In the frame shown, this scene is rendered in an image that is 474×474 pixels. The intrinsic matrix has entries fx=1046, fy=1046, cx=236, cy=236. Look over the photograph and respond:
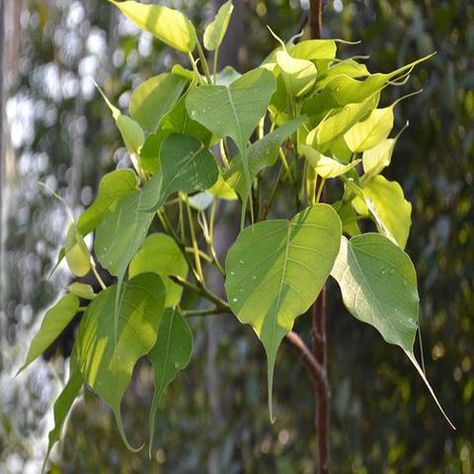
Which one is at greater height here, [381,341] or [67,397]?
[67,397]

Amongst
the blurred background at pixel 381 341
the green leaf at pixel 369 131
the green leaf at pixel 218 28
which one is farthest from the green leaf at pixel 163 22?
the blurred background at pixel 381 341

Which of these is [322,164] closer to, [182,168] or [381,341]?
[182,168]

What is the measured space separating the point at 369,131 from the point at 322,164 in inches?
3.1

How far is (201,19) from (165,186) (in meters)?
1.89

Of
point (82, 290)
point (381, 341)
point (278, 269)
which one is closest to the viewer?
point (278, 269)

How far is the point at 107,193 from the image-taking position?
0.68 m

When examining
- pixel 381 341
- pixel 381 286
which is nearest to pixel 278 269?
pixel 381 286

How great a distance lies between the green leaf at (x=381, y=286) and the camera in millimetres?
583

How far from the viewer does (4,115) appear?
258 centimetres

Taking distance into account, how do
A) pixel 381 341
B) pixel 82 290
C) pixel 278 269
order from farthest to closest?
pixel 381 341, pixel 82 290, pixel 278 269

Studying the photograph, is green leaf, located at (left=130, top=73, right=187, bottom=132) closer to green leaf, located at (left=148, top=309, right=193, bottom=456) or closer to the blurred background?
green leaf, located at (left=148, top=309, right=193, bottom=456)

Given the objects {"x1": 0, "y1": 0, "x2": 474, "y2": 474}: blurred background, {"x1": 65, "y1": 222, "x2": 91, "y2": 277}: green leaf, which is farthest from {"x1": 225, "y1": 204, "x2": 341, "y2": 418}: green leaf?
{"x1": 0, "y1": 0, "x2": 474, "y2": 474}: blurred background

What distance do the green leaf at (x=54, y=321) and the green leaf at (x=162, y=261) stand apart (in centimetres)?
5

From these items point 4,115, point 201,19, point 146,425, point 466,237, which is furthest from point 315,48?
point 146,425
